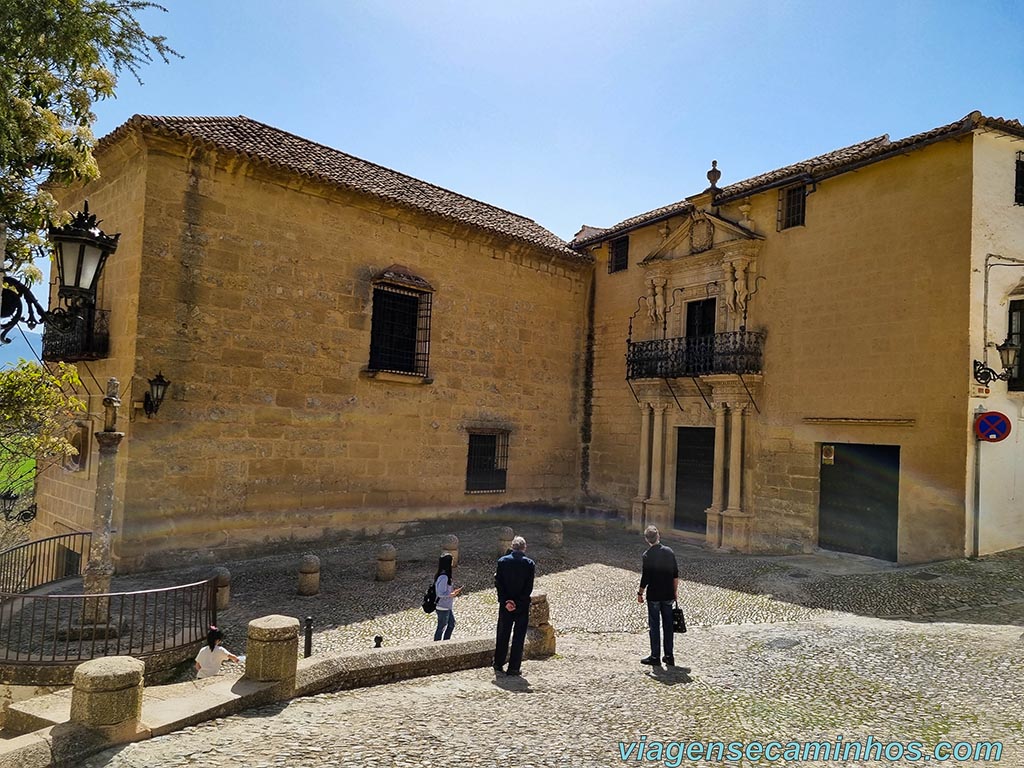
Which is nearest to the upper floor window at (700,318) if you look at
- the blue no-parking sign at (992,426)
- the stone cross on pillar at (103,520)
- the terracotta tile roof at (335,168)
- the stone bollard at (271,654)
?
the terracotta tile roof at (335,168)

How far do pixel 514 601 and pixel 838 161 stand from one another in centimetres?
1007

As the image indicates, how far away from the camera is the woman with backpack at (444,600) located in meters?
7.34

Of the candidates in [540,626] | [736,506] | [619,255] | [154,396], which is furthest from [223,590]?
[619,255]

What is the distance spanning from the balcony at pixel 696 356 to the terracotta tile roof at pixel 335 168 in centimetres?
338

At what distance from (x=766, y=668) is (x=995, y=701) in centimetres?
177

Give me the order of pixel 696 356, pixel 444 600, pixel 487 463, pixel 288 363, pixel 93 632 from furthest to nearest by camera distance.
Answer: pixel 487 463, pixel 696 356, pixel 288 363, pixel 444 600, pixel 93 632

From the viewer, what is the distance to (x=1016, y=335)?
10320mm

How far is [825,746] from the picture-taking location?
4.65 metres

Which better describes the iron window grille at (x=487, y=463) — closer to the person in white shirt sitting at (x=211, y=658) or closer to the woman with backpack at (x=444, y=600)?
the woman with backpack at (x=444, y=600)

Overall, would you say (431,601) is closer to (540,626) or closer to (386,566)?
(540,626)

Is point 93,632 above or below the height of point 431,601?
below

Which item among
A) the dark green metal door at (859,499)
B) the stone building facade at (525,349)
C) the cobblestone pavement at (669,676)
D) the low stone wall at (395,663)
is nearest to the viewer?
the cobblestone pavement at (669,676)

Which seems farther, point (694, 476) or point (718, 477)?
point (694, 476)

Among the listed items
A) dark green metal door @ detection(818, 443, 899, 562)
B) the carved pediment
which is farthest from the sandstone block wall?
dark green metal door @ detection(818, 443, 899, 562)
